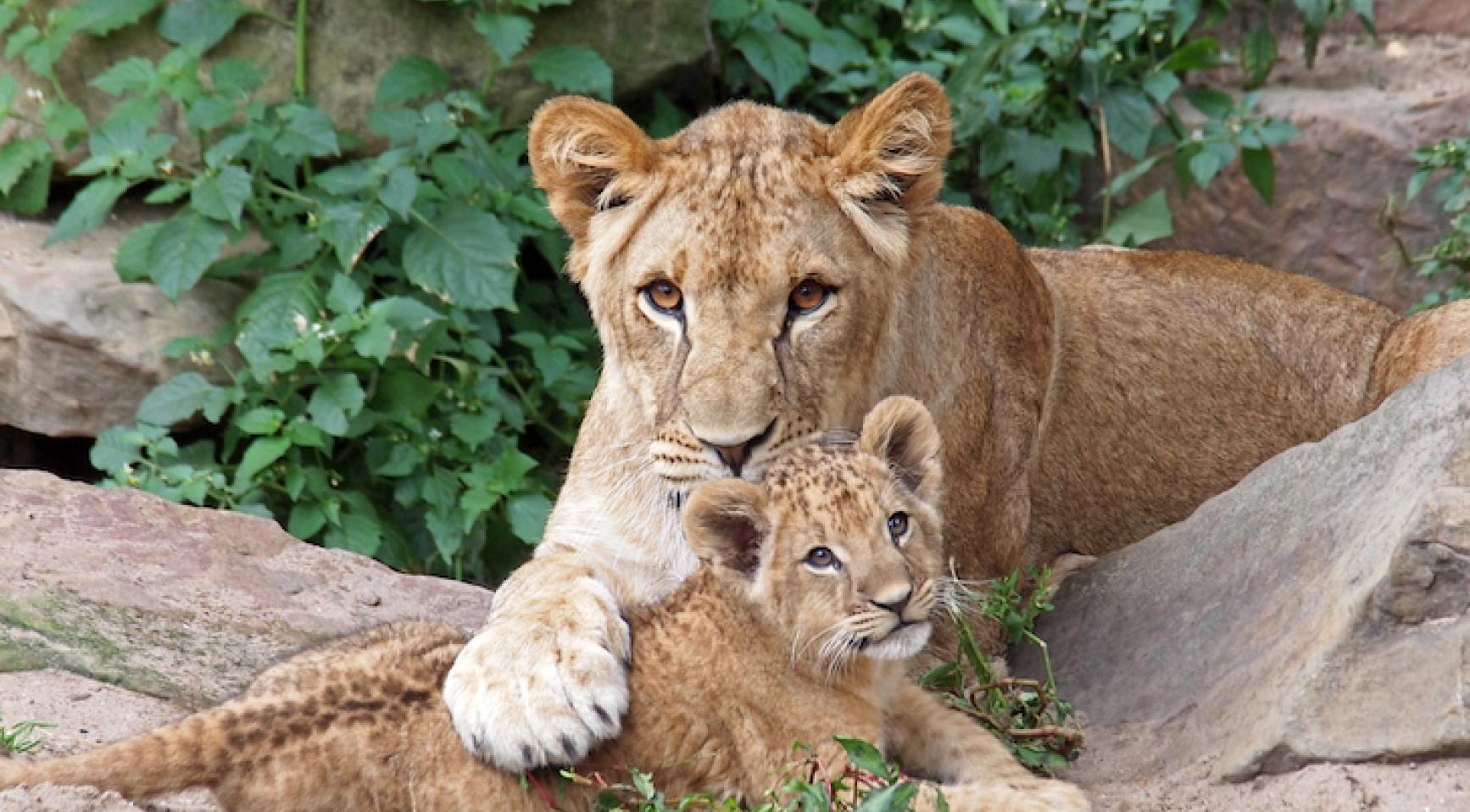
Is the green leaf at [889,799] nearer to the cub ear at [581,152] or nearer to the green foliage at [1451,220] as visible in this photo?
the cub ear at [581,152]

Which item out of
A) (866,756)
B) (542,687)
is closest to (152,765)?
(542,687)

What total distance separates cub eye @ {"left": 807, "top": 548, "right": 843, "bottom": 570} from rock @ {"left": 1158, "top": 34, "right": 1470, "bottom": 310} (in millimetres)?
5165

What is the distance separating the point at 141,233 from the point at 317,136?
2.53 feet

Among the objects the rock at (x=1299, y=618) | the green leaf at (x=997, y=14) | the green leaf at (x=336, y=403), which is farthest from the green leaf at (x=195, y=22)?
the rock at (x=1299, y=618)

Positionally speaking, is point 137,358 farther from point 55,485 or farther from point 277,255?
point 55,485

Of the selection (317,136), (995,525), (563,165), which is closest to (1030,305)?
(995,525)

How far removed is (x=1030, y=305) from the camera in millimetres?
5754

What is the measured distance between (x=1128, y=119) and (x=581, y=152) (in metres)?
3.86

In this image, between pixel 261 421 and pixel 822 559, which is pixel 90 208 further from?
pixel 822 559

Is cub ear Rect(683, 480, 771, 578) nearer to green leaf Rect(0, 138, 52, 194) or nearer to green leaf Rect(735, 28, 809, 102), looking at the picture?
green leaf Rect(735, 28, 809, 102)

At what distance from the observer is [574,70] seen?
7.23m

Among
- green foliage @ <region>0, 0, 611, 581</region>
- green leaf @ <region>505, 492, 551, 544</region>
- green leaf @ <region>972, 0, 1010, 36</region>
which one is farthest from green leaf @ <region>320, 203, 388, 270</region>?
green leaf @ <region>972, 0, 1010, 36</region>

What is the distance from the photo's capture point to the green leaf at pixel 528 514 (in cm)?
679

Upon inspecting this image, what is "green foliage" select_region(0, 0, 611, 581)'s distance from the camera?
6.78m
